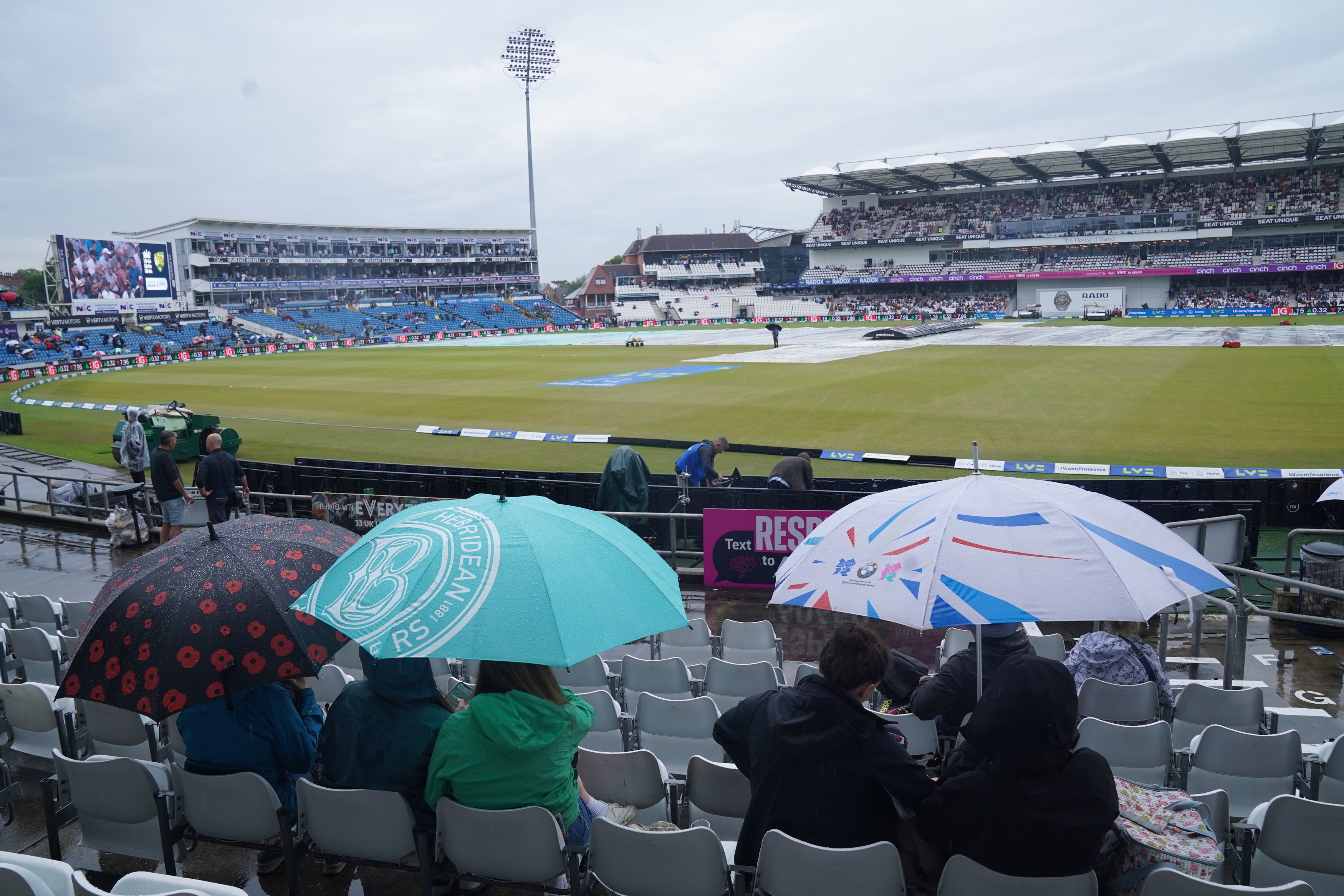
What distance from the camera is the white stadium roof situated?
67.0 m

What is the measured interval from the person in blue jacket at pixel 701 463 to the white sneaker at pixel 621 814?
30.2 ft

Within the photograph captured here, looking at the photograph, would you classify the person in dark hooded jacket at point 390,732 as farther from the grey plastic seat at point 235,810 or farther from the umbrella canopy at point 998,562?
the umbrella canopy at point 998,562

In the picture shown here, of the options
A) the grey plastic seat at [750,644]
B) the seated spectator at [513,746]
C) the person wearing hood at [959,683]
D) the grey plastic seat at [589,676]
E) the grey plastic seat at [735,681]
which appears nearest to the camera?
the seated spectator at [513,746]

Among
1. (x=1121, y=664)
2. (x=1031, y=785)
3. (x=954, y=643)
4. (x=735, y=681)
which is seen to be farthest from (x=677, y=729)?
(x=954, y=643)

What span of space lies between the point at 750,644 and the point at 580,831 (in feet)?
12.0

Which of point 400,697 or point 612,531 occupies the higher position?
point 612,531

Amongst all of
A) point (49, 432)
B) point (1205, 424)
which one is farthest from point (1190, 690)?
point (49, 432)

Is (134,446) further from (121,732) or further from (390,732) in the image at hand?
(390,732)

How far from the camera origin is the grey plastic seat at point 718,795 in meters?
3.95

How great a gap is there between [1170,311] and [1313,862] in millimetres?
80037

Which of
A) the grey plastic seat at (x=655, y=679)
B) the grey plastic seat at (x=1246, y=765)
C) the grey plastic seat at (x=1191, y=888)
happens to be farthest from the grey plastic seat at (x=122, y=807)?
the grey plastic seat at (x=1246, y=765)

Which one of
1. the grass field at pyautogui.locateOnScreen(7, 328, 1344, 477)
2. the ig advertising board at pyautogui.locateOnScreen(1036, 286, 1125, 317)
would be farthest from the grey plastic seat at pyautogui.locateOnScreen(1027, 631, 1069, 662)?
the ig advertising board at pyautogui.locateOnScreen(1036, 286, 1125, 317)

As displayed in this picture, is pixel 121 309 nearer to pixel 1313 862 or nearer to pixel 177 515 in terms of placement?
pixel 177 515

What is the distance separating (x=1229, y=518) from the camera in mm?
9258
